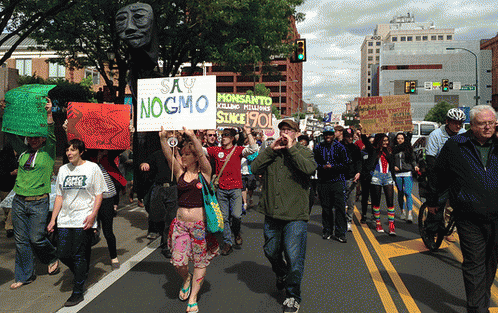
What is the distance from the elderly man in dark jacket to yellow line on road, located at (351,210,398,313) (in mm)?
859

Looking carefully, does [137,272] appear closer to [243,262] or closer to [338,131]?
[243,262]

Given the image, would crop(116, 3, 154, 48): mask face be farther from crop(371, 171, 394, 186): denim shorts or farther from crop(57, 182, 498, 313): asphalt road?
crop(371, 171, 394, 186): denim shorts

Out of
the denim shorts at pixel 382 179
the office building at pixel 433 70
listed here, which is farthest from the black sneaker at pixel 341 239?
the office building at pixel 433 70

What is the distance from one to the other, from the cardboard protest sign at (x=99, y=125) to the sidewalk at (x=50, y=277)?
1696 mm

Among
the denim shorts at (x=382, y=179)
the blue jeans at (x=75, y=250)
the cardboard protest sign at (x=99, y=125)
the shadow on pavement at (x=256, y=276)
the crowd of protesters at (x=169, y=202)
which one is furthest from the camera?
the denim shorts at (x=382, y=179)

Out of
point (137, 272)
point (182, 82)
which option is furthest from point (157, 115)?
point (137, 272)

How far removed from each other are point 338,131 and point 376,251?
2423mm

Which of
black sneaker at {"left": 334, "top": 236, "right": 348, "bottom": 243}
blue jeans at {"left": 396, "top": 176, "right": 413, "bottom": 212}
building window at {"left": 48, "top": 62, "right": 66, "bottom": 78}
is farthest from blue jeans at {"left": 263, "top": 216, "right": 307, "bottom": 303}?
building window at {"left": 48, "top": 62, "right": 66, "bottom": 78}

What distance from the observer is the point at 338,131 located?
8656mm

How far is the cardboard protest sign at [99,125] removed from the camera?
6.08 meters

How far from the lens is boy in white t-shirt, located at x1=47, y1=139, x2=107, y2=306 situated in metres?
4.94

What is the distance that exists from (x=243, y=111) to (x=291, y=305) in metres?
4.70

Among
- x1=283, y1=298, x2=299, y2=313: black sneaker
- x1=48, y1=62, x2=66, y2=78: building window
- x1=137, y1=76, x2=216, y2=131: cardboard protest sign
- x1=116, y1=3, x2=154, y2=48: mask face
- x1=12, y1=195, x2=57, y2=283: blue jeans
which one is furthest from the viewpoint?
x1=48, y1=62, x2=66, y2=78: building window

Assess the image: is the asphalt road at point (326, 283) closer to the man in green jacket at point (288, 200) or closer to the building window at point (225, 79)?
the man in green jacket at point (288, 200)
